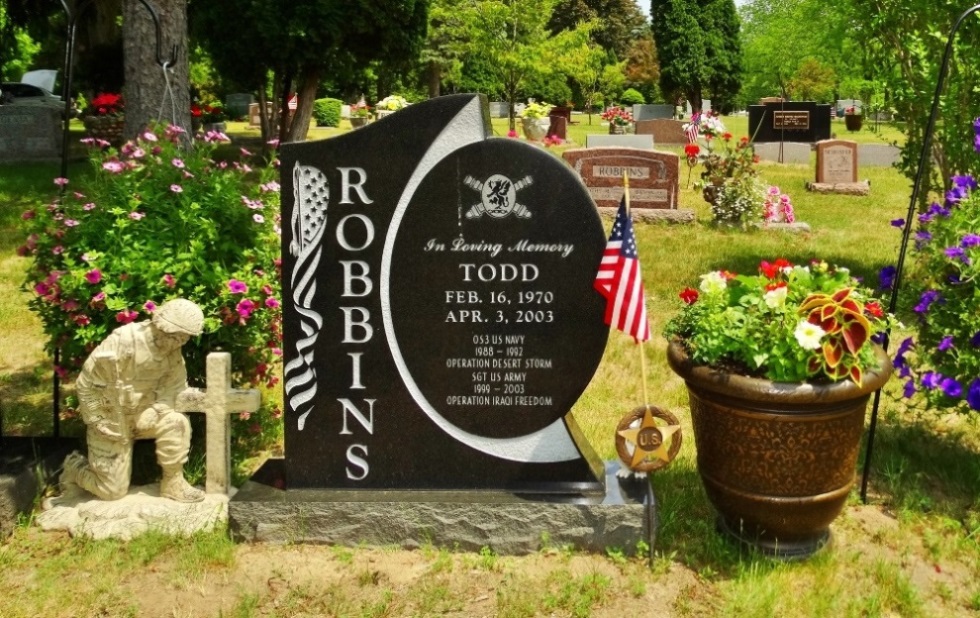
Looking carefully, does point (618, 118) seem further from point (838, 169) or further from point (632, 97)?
point (632, 97)

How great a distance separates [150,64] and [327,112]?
29064mm

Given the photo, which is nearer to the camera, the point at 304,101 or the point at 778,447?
the point at 778,447

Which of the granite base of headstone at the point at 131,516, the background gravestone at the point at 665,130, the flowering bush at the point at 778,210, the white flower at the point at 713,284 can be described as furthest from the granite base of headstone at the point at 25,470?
the background gravestone at the point at 665,130

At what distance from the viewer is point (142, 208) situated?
190 inches

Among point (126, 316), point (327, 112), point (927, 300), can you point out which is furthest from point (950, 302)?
point (327, 112)

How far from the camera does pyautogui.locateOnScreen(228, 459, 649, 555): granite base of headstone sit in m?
4.10

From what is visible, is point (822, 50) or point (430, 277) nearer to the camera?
point (430, 277)

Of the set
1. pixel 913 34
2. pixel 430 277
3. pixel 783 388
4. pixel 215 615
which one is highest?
pixel 913 34

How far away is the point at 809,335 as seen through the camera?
3.62m

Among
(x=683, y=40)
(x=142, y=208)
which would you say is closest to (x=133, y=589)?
(x=142, y=208)

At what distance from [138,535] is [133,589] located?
16.4 inches

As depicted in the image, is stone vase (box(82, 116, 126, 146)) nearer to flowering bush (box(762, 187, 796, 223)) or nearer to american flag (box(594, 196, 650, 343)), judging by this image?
flowering bush (box(762, 187, 796, 223))

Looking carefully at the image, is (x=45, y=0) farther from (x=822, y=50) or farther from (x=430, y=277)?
(x=822, y=50)

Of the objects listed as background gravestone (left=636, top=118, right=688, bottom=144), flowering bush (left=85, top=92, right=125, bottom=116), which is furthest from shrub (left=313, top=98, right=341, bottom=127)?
flowering bush (left=85, top=92, right=125, bottom=116)
